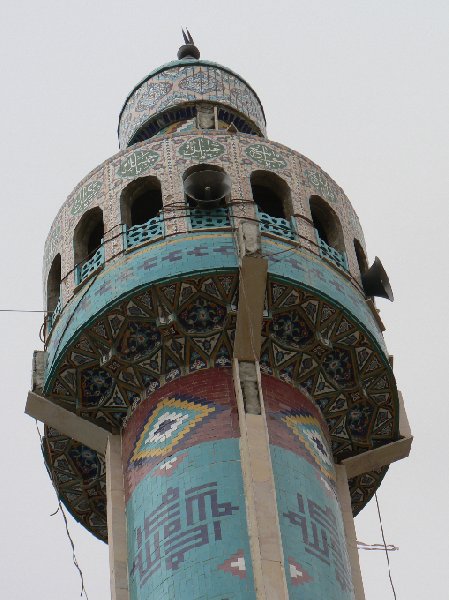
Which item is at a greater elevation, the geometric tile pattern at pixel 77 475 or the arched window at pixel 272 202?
the arched window at pixel 272 202

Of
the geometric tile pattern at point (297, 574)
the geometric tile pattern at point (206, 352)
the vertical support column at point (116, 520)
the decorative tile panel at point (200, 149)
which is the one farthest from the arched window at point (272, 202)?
the geometric tile pattern at point (297, 574)

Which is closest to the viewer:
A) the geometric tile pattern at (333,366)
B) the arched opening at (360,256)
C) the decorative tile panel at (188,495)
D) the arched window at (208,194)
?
the decorative tile panel at (188,495)

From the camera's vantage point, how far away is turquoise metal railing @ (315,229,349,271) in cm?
1789

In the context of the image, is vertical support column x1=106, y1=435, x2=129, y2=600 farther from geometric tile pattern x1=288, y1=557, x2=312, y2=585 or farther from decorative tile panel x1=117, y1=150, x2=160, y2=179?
decorative tile panel x1=117, y1=150, x2=160, y2=179

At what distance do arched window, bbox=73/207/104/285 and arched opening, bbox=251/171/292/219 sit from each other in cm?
221

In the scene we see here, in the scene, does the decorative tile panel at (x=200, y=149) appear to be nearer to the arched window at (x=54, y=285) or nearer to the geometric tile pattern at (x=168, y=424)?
the arched window at (x=54, y=285)

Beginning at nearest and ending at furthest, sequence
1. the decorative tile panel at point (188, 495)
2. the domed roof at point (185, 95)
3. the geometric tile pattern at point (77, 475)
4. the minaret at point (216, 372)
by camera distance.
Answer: the decorative tile panel at point (188, 495)
the minaret at point (216, 372)
the geometric tile pattern at point (77, 475)
the domed roof at point (185, 95)

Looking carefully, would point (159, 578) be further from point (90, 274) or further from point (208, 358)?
point (90, 274)

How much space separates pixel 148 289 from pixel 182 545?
3.33 metres

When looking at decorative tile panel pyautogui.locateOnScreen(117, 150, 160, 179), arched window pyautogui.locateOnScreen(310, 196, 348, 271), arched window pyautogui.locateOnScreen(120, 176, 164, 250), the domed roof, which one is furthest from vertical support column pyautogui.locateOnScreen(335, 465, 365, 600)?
the domed roof

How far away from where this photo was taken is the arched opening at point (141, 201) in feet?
59.8

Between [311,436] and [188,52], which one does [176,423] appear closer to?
[311,436]

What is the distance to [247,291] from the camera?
1650cm

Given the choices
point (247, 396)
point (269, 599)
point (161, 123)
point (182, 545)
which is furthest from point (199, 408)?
point (161, 123)
